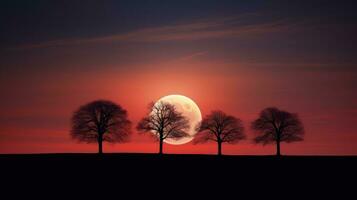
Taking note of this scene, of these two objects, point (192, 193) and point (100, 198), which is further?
point (192, 193)

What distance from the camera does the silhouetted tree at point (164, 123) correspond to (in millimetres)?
84312

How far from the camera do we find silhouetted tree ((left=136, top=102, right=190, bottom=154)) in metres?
84.3

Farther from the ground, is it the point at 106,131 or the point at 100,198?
the point at 106,131

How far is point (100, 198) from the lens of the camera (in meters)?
29.0

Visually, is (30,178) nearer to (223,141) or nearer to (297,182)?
(297,182)

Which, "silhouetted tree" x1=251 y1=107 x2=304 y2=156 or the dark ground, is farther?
"silhouetted tree" x1=251 y1=107 x2=304 y2=156

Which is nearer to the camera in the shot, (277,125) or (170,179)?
(170,179)

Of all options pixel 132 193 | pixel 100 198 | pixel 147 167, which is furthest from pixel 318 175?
pixel 100 198

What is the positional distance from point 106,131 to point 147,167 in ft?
115

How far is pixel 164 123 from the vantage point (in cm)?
8619

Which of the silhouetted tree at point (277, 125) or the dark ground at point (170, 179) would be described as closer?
the dark ground at point (170, 179)

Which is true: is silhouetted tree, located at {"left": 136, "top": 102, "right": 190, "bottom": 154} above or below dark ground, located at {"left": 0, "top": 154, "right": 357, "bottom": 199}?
above

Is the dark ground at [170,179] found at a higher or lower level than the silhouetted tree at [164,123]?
lower

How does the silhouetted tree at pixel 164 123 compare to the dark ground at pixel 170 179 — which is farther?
the silhouetted tree at pixel 164 123
